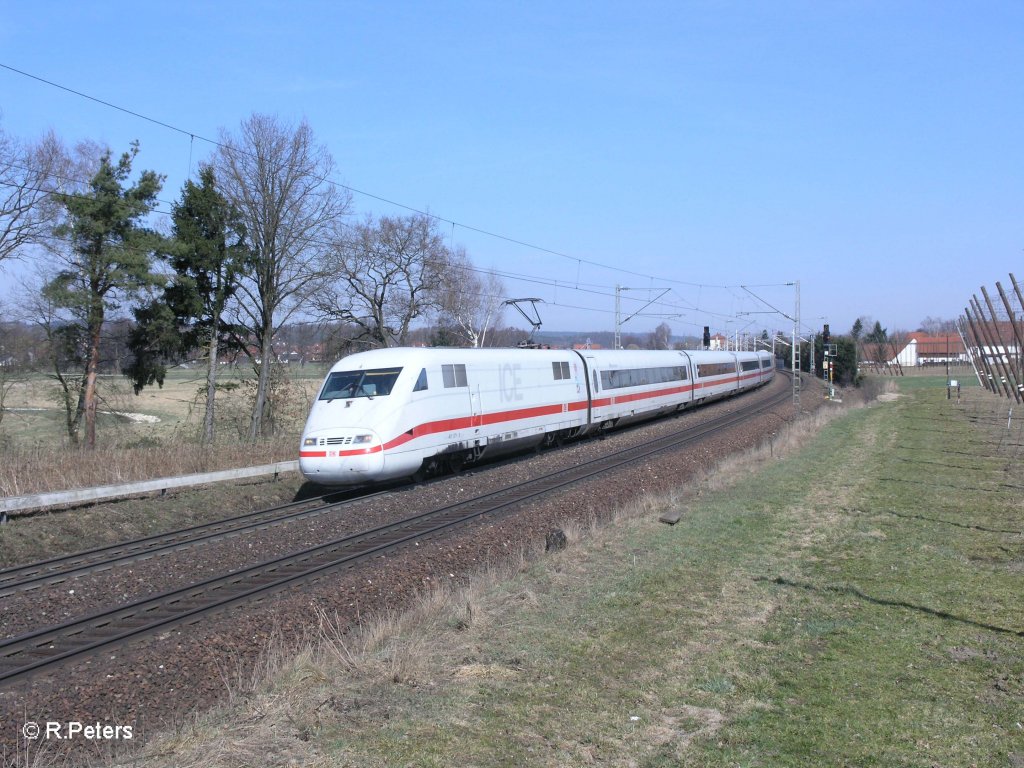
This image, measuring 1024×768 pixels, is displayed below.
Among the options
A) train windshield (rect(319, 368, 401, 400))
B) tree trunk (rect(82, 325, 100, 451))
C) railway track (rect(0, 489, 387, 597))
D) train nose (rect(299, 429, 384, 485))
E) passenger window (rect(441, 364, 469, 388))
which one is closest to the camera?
railway track (rect(0, 489, 387, 597))

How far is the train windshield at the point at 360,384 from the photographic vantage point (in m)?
17.2

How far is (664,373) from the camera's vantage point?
34.6 metres

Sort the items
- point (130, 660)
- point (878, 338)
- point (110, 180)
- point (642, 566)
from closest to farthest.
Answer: point (130, 660), point (642, 566), point (110, 180), point (878, 338)

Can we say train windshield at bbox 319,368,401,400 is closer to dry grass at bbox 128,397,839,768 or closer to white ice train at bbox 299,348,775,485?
white ice train at bbox 299,348,775,485

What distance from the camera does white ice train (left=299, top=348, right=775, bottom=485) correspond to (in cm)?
1625

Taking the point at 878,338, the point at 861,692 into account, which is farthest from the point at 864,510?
the point at 878,338

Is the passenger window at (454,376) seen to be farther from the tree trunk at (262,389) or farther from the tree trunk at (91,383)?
the tree trunk at (91,383)

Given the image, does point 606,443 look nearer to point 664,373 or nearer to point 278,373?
point 664,373

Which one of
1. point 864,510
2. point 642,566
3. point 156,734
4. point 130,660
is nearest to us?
point 156,734

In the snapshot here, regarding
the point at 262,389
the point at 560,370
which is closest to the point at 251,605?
the point at 560,370

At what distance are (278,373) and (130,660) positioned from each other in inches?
1068

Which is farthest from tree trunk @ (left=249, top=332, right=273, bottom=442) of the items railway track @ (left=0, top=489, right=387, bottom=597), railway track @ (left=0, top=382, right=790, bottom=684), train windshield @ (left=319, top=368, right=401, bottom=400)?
railway track @ (left=0, top=382, right=790, bottom=684)

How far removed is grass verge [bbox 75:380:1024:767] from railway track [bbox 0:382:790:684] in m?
1.84

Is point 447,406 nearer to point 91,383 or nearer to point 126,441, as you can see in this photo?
point 126,441
